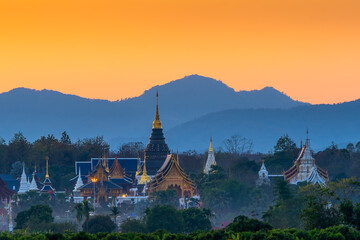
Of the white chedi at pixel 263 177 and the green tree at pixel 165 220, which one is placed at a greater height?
the white chedi at pixel 263 177

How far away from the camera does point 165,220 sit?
81750 mm

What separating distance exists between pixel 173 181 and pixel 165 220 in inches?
1934

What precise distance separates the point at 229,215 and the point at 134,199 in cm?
1835

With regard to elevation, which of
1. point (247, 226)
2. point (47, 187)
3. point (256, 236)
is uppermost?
point (47, 187)

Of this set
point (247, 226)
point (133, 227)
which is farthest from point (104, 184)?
point (247, 226)

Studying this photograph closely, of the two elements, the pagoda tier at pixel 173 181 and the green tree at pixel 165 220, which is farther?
the pagoda tier at pixel 173 181

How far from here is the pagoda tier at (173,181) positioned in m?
130

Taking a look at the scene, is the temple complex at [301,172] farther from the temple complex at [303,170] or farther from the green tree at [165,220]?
the green tree at [165,220]

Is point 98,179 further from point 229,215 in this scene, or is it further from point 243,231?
point 243,231

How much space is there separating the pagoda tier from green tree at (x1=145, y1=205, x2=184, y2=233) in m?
46.0

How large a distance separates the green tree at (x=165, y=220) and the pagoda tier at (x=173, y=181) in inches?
1809

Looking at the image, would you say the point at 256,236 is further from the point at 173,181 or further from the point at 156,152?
the point at 156,152

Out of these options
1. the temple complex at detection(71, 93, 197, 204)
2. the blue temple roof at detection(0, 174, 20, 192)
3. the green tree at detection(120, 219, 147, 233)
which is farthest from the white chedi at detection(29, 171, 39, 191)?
the green tree at detection(120, 219, 147, 233)

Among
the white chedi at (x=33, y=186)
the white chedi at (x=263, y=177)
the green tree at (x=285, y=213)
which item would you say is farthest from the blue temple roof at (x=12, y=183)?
the green tree at (x=285, y=213)
